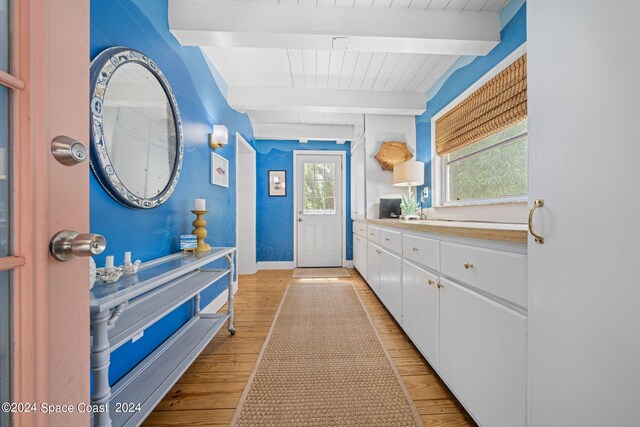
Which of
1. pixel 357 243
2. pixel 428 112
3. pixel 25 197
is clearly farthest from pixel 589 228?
pixel 357 243

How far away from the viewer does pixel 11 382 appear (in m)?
0.38

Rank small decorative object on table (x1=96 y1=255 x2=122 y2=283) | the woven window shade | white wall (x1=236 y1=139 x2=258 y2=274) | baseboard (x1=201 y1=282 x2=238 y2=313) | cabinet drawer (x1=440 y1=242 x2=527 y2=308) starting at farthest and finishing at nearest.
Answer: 1. white wall (x1=236 y1=139 x2=258 y2=274)
2. baseboard (x1=201 y1=282 x2=238 y2=313)
3. the woven window shade
4. small decorative object on table (x1=96 y1=255 x2=122 y2=283)
5. cabinet drawer (x1=440 y1=242 x2=527 y2=308)

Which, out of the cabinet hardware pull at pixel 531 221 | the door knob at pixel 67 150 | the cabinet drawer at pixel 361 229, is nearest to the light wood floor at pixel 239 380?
the cabinet hardware pull at pixel 531 221

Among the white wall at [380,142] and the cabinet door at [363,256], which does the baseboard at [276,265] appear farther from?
the white wall at [380,142]

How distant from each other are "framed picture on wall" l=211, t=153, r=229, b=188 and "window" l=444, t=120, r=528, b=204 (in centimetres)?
236

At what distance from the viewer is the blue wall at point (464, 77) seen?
5.48 ft

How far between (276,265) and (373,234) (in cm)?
221

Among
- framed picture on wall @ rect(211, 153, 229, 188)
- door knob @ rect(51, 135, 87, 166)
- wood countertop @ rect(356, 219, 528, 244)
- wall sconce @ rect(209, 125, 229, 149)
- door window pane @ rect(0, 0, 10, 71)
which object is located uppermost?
wall sconce @ rect(209, 125, 229, 149)

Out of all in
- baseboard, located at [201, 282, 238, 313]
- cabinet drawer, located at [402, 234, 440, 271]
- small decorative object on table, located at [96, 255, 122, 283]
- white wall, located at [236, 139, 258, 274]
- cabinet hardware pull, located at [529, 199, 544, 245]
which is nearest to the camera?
cabinet hardware pull, located at [529, 199, 544, 245]

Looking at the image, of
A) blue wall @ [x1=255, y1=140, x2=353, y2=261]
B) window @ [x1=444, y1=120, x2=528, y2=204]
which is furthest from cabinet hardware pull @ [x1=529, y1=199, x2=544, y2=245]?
blue wall @ [x1=255, y1=140, x2=353, y2=261]

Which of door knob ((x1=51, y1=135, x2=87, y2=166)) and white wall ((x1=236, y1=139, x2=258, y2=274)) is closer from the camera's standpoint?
door knob ((x1=51, y1=135, x2=87, y2=166))

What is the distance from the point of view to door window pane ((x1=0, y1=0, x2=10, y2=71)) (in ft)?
1.26

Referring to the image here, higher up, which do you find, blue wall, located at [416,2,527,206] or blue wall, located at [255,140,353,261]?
blue wall, located at [416,2,527,206]

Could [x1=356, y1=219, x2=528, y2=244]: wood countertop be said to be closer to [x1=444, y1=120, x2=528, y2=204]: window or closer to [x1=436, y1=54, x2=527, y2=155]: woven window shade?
[x1=444, y1=120, x2=528, y2=204]: window
